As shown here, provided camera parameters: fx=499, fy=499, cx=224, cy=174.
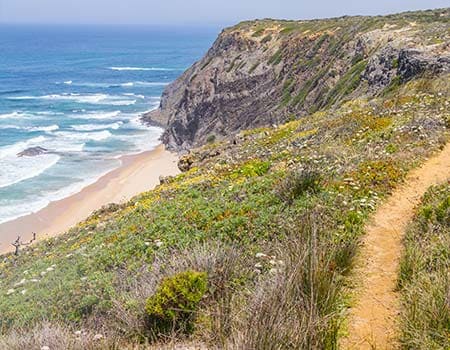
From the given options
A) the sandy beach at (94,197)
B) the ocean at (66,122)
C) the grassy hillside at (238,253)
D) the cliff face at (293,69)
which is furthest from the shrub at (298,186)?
the ocean at (66,122)

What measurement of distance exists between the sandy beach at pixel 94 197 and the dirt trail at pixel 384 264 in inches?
650

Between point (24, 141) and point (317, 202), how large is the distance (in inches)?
1912

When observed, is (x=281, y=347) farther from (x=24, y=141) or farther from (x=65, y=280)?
(x=24, y=141)

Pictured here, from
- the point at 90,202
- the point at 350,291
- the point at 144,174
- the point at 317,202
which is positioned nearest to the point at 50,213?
the point at 90,202

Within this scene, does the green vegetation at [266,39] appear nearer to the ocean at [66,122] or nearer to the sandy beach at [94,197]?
the ocean at [66,122]

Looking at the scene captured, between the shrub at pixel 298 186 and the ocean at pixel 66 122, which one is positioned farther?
the ocean at pixel 66 122

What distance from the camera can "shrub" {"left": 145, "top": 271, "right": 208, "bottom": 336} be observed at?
6.03 m

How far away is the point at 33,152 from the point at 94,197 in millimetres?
15325

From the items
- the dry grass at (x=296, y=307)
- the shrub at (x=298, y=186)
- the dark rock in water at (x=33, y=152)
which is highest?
the dry grass at (x=296, y=307)

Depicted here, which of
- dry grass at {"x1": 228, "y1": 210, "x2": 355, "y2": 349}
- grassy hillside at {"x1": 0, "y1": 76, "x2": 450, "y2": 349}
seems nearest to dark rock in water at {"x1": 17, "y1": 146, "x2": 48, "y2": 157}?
grassy hillside at {"x1": 0, "y1": 76, "x2": 450, "y2": 349}

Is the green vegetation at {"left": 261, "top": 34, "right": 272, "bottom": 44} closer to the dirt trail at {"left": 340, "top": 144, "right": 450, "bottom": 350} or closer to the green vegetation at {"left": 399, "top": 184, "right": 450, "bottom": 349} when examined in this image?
the dirt trail at {"left": 340, "top": 144, "right": 450, "bottom": 350}

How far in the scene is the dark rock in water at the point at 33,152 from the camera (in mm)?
46781

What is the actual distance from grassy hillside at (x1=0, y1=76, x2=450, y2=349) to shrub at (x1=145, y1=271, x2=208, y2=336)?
0.5 inches

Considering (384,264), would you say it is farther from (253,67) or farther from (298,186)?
(253,67)
